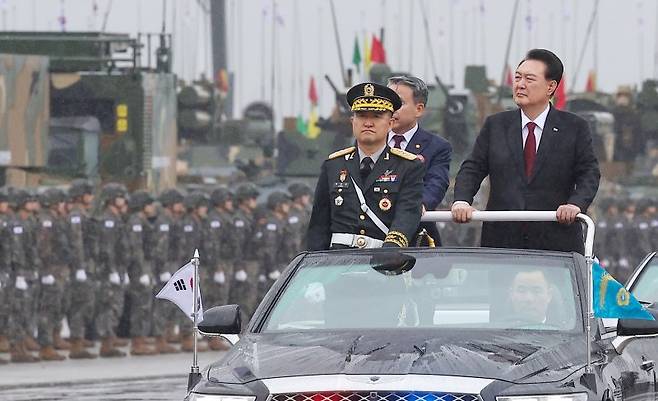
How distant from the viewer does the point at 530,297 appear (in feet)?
29.3

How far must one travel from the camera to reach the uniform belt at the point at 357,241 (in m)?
10.3

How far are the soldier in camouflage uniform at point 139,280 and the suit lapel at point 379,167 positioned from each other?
13.9 meters

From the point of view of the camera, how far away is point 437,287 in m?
9.09

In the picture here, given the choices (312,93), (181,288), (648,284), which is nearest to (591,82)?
(312,93)

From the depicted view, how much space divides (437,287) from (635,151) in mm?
33824

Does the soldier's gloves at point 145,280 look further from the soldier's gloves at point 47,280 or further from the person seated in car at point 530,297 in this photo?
the person seated in car at point 530,297

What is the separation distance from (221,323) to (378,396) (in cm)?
139

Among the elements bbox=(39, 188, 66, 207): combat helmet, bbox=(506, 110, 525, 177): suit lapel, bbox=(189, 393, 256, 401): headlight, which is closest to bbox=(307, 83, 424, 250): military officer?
bbox=(506, 110, 525, 177): suit lapel

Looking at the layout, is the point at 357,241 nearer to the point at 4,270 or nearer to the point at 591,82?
the point at 4,270

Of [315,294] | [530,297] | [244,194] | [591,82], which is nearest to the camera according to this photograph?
[530,297]

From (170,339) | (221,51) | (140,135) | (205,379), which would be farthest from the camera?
(221,51)

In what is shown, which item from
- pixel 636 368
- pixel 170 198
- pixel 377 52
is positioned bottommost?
pixel 170 198

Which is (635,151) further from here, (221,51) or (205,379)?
(205,379)

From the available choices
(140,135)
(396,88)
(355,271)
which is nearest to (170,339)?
(140,135)
